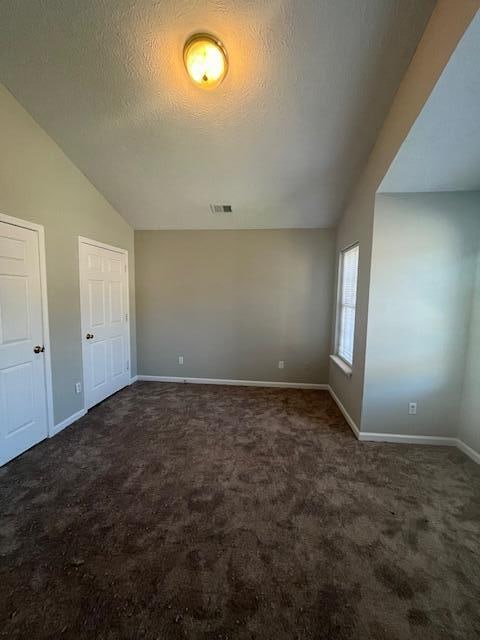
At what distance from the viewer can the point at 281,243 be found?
3959 millimetres

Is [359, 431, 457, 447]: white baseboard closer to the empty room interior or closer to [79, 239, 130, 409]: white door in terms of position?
the empty room interior

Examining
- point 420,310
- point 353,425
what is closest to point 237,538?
point 353,425

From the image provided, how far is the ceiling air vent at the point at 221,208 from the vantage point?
3510 millimetres

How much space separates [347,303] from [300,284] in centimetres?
78

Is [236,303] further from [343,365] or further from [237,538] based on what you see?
[237,538]

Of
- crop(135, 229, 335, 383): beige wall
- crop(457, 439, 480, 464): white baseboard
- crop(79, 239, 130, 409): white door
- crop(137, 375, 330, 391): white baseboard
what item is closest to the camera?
crop(457, 439, 480, 464): white baseboard

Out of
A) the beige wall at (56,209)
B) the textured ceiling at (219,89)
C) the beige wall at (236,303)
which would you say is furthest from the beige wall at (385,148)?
the beige wall at (56,209)

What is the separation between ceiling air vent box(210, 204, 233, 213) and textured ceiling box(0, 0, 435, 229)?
0.30 meters

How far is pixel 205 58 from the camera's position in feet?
5.84

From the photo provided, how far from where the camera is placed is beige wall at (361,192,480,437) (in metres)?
Answer: 2.38

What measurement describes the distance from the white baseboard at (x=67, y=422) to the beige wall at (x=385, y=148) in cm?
309

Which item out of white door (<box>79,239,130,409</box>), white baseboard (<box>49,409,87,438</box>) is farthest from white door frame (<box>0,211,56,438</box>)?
white door (<box>79,239,130,409</box>)

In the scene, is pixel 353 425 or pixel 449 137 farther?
pixel 353 425

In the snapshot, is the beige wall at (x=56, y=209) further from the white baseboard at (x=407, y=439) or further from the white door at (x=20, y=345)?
the white baseboard at (x=407, y=439)
